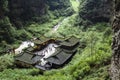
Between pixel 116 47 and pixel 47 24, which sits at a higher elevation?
pixel 116 47

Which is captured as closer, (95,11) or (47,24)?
(95,11)

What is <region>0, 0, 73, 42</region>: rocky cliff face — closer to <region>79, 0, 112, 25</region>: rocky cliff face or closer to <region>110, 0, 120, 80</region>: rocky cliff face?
<region>79, 0, 112, 25</region>: rocky cliff face

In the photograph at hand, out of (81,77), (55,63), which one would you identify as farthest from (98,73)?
(55,63)

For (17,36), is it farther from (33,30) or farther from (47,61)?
(47,61)

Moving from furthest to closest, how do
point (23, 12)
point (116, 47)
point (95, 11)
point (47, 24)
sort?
point (47, 24) → point (23, 12) → point (95, 11) → point (116, 47)

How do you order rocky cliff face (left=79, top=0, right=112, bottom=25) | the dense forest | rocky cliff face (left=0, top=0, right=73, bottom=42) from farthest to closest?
rocky cliff face (left=79, top=0, right=112, bottom=25)
rocky cliff face (left=0, top=0, right=73, bottom=42)
the dense forest

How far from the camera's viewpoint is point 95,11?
183ft

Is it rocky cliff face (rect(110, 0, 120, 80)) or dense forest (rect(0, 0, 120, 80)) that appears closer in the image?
rocky cliff face (rect(110, 0, 120, 80))

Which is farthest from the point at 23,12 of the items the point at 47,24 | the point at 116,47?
the point at 116,47

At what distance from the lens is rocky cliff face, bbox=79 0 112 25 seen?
5318 centimetres

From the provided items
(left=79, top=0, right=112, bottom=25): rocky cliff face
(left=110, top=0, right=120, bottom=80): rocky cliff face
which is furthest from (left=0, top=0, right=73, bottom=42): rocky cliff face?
(left=110, top=0, right=120, bottom=80): rocky cliff face

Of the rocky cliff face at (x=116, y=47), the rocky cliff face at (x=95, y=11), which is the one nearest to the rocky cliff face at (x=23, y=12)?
the rocky cliff face at (x=95, y=11)

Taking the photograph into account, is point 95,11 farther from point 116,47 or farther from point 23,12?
point 116,47

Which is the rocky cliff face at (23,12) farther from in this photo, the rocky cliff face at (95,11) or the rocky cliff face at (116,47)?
the rocky cliff face at (116,47)
